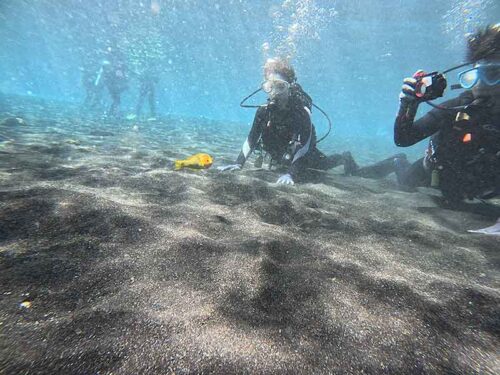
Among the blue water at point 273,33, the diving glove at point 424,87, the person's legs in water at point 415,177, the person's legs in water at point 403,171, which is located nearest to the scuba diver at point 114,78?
the blue water at point 273,33

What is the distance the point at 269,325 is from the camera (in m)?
1.68

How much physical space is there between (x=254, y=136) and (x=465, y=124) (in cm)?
447

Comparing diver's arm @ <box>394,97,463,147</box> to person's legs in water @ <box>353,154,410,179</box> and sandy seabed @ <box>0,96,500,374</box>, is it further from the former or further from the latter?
person's legs in water @ <box>353,154,410,179</box>

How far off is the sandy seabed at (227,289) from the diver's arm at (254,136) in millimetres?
3317

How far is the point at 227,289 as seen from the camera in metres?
1.96

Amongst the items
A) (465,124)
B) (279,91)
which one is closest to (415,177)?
(465,124)

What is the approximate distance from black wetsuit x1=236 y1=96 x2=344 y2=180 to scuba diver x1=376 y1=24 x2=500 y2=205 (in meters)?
2.13

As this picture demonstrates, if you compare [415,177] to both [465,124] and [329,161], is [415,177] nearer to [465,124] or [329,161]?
[329,161]

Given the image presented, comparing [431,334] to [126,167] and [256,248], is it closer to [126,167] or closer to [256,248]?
[256,248]

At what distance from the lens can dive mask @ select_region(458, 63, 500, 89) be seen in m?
4.10

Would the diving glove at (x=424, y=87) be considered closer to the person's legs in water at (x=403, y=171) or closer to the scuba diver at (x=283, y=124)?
the person's legs in water at (x=403, y=171)

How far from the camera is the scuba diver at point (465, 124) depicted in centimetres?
419

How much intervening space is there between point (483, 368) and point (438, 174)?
4.63 metres

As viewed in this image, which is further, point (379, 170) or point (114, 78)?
point (114, 78)
